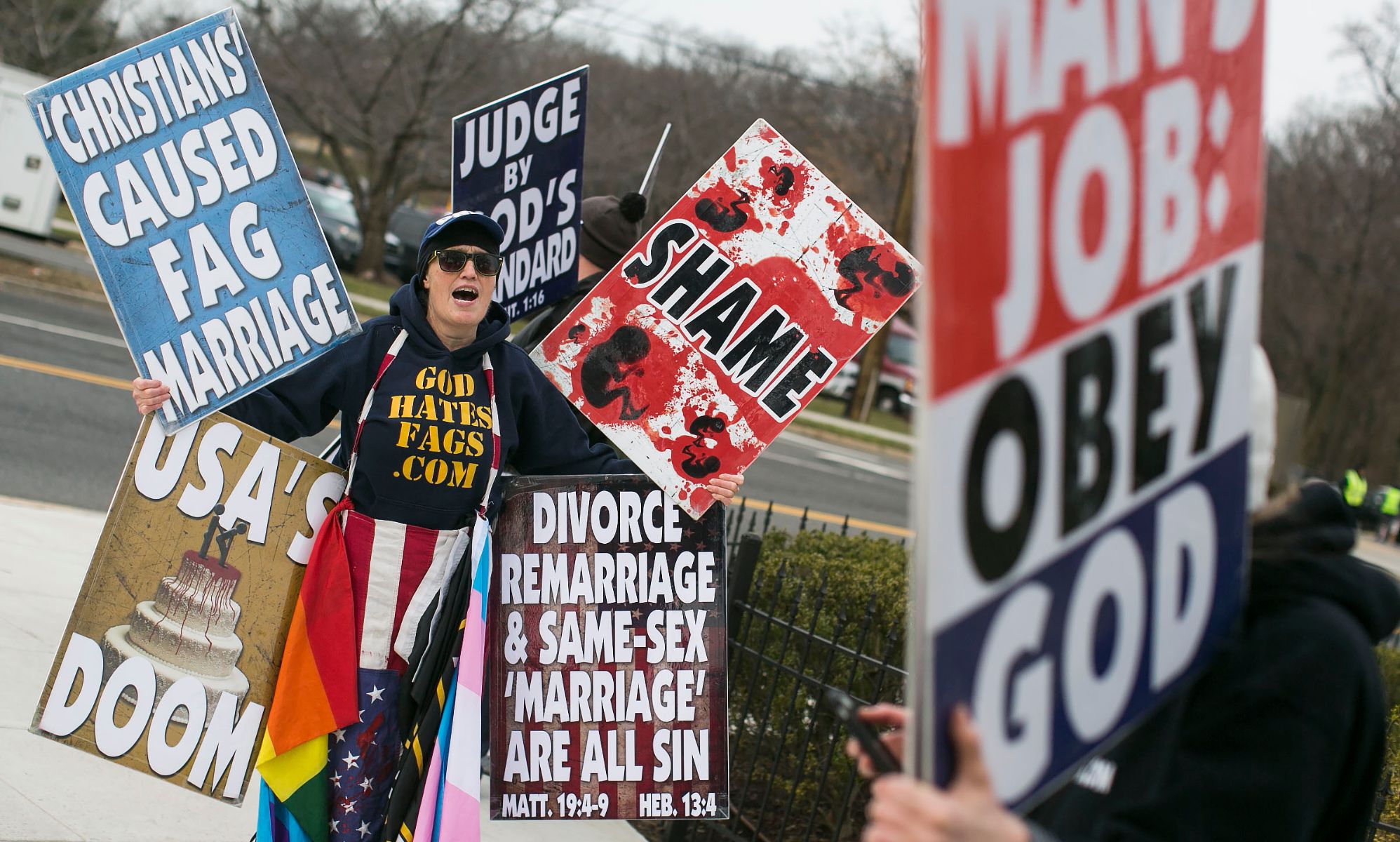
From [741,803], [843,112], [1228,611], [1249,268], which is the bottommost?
[741,803]

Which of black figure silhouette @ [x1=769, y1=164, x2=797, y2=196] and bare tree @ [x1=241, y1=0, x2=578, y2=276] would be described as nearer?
black figure silhouette @ [x1=769, y1=164, x2=797, y2=196]

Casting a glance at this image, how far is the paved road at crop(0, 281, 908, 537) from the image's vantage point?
28.7 feet

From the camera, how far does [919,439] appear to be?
120cm

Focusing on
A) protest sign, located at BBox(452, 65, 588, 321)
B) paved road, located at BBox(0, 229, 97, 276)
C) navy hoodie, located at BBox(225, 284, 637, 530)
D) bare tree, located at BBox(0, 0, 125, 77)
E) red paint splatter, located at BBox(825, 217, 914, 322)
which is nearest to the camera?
navy hoodie, located at BBox(225, 284, 637, 530)

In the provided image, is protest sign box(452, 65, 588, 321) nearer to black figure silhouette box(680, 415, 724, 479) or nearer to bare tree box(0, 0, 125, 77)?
black figure silhouette box(680, 415, 724, 479)

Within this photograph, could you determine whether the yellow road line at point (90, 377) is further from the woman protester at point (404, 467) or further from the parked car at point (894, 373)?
the parked car at point (894, 373)

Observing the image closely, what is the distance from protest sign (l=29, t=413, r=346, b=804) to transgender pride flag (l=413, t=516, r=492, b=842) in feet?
1.50

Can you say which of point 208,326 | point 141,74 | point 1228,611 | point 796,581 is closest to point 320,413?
point 208,326

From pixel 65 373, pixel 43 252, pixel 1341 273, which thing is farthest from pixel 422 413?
pixel 1341 273

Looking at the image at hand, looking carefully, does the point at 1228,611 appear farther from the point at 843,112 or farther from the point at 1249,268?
the point at 843,112

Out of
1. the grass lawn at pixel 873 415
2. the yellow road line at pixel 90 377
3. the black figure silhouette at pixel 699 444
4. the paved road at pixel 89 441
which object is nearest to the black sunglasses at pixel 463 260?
the black figure silhouette at pixel 699 444

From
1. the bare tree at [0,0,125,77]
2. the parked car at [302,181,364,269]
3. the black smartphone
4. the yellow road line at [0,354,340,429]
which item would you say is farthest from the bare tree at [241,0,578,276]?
the black smartphone

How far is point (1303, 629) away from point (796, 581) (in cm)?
347

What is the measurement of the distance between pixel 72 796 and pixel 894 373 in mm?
26830
